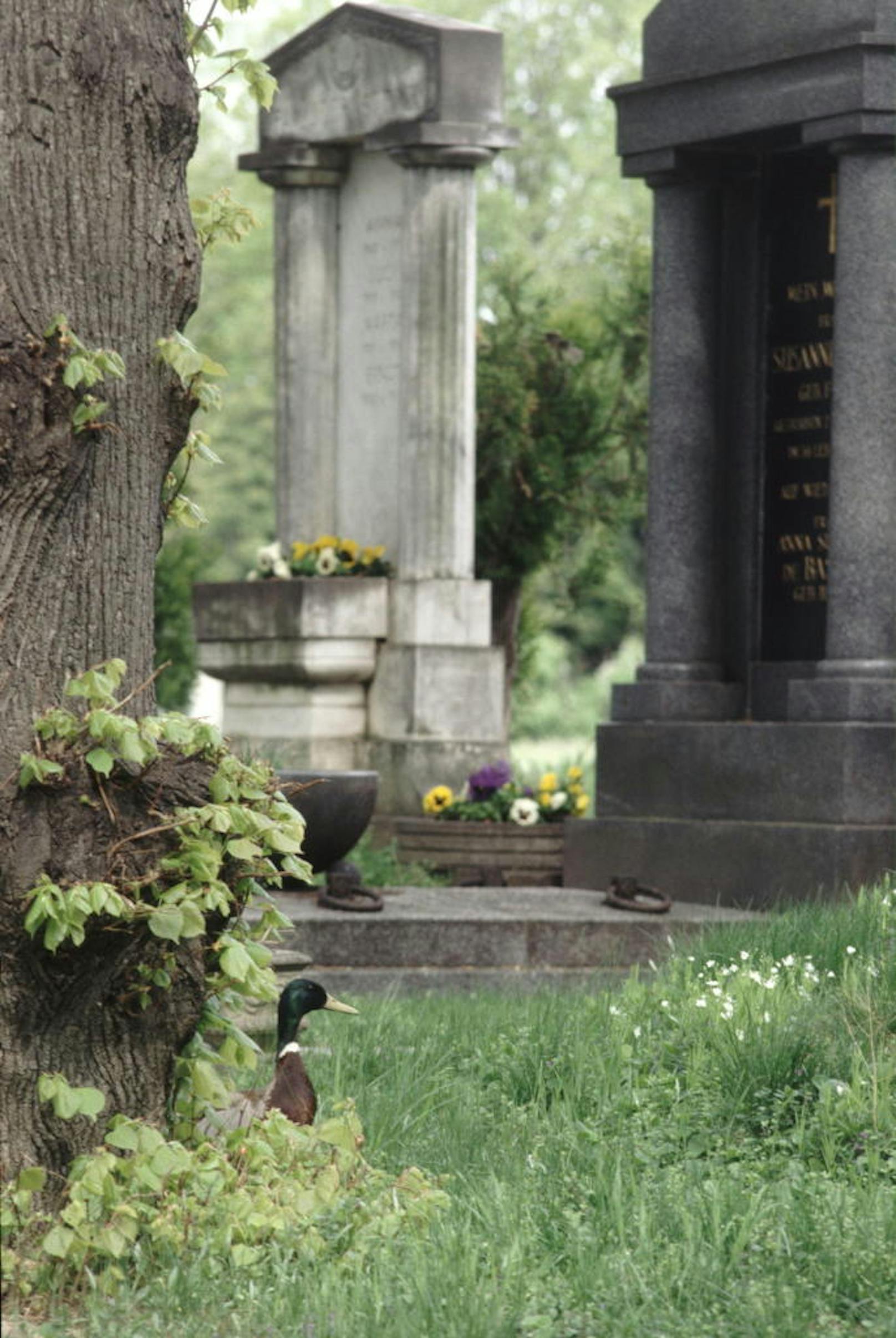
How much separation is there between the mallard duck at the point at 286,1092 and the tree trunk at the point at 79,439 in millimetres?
455

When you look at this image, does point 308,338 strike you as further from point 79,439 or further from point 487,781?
point 79,439

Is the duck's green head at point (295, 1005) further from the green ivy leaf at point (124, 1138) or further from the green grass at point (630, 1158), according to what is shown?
the green ivy leaf at point (124, 1138)

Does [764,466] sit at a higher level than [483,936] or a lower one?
higher

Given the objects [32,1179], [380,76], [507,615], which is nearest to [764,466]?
[380,76]

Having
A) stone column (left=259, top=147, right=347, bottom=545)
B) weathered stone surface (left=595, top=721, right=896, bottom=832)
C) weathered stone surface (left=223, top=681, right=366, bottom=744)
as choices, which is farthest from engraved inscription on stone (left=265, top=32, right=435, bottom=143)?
weathered stone surface (left=595, top=721, right=896, bottom=832)

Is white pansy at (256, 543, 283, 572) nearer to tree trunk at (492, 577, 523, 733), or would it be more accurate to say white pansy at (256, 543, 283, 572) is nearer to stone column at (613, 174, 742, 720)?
stone column at (613, 174, 742, 720)

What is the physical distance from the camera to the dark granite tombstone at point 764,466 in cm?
948

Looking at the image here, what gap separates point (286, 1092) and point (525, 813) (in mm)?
6034

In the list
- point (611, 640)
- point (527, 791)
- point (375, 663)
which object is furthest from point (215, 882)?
point (611, 640)

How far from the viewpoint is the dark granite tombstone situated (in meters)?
9.48

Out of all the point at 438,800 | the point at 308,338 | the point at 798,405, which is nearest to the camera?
the point at 798,405

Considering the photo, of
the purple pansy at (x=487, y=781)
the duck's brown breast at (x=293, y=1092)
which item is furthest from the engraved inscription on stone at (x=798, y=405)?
the duck's brown breast at (x=293, y=1092)

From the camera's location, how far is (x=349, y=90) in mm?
12555

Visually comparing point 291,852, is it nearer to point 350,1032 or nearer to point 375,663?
point 350,1032
